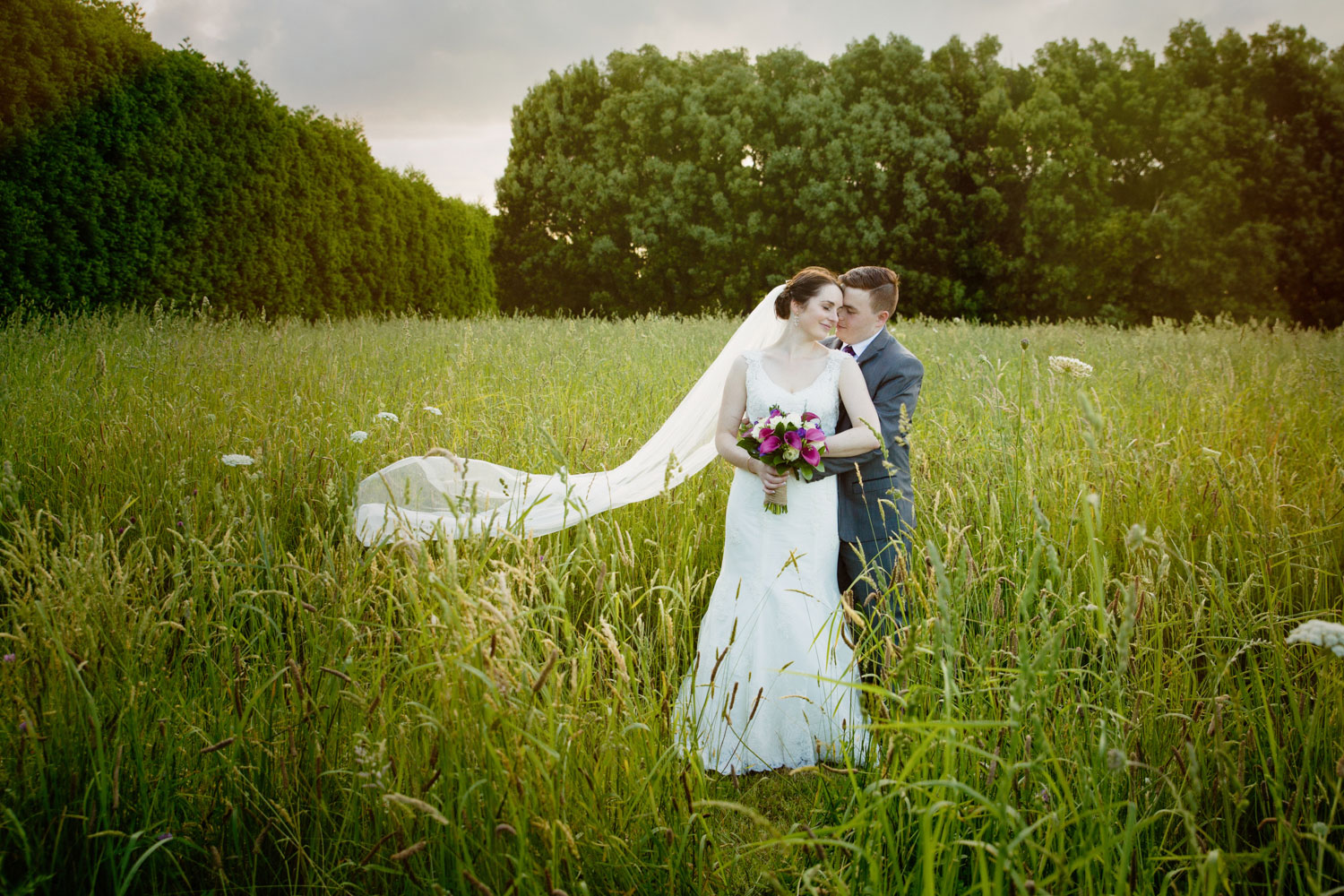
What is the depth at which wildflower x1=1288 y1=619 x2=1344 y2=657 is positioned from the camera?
4.17 ft

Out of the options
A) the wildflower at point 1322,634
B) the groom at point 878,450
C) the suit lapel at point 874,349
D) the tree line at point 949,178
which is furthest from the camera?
the tree line at point 949,178

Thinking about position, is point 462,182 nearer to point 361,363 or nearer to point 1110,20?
point 361,363

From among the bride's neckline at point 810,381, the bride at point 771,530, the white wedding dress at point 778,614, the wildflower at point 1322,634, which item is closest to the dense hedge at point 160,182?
the bride at point 771,530

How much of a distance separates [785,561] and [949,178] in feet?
66.3

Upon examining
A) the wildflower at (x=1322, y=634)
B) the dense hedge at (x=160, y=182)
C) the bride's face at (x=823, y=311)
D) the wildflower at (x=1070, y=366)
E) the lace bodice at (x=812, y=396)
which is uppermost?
the dense hedge at (x=160, y=182)

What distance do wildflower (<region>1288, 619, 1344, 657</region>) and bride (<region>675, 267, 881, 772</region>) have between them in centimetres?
147

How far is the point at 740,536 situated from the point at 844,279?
1.28 metres

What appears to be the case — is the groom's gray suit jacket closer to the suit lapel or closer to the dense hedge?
the suit lapel

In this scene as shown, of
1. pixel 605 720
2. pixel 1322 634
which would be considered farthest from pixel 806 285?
pixel 1322 634

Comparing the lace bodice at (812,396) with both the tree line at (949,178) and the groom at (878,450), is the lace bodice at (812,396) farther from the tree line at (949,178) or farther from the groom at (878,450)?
the tree line at (949,178)

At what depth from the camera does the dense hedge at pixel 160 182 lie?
779cm

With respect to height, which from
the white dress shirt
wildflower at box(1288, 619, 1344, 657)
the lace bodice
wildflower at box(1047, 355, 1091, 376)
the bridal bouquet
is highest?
the white dress shirt

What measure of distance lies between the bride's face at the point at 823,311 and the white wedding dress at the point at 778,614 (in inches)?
4.8

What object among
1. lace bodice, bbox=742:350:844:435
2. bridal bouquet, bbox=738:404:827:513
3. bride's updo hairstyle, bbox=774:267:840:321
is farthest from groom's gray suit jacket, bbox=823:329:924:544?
bride's updo hairstyle, bbox=774:267:840:321
